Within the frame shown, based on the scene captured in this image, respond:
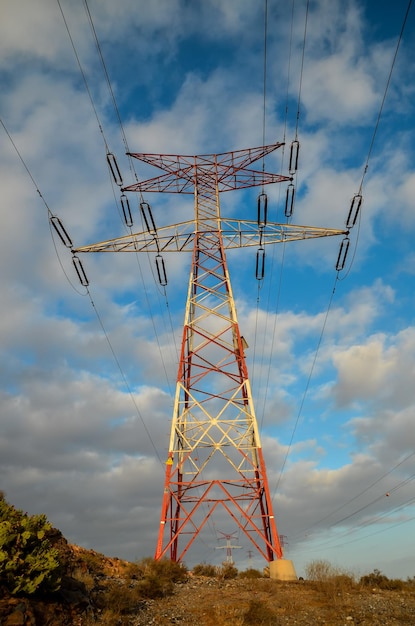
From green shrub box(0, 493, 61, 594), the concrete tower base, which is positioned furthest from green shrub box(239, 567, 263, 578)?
green shrub box(0, 493, 61, 594)

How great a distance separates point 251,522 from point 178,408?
260 inches

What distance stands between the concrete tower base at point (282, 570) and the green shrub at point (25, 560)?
1128cm

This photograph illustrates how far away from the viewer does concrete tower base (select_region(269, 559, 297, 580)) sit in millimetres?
19484

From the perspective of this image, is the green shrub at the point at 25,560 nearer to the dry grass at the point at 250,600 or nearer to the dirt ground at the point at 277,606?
the dry grass at the point at 250,600

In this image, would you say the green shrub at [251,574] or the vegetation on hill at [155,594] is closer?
the vegetation on hill at [155,594]

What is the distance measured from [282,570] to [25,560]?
12.6m

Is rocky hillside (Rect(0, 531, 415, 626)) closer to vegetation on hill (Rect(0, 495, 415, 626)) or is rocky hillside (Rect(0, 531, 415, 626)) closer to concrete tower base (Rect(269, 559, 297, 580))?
vegetation on hill (Rect(0, 495, 415, 626))

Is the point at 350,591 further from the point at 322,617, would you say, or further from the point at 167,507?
the point at 167,507

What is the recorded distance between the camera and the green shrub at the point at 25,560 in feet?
35.7

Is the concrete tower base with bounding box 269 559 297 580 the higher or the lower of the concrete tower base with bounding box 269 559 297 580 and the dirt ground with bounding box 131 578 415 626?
the higher

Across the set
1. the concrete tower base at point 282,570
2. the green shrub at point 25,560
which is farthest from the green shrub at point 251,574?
the green shrub at point 25,560

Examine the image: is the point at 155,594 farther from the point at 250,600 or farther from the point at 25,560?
the point at 25,560

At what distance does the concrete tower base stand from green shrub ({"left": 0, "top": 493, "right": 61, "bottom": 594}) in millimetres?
11283

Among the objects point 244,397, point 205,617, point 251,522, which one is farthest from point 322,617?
point 244,397
